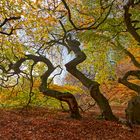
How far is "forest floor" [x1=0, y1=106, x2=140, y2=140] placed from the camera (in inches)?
577

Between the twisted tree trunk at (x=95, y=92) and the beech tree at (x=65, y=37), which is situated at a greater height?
the beech tree at (x=65, y=37)

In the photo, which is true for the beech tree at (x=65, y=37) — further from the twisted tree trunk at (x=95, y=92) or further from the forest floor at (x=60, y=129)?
the forest floor at (x=60, y=129)

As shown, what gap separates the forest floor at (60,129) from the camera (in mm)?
14664

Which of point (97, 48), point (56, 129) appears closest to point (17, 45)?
point (56, 129)

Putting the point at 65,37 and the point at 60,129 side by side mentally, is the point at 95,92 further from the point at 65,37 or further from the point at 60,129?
the point at 60,129

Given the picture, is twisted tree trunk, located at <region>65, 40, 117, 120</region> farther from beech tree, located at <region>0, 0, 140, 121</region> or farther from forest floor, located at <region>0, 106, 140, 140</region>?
forest floor, located at <region>0, 106, 140, 140</region>

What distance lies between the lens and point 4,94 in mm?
22266

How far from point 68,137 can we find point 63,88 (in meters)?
10.9

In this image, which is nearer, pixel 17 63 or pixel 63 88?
pixel 17 63

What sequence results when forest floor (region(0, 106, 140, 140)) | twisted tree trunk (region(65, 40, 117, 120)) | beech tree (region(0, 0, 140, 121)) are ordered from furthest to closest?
twisted tree trunk (region(65, 40, 117, 120)), beech tree (region(0, 0, 140, 121)), forest floor (region(0, 106, 140, 140))

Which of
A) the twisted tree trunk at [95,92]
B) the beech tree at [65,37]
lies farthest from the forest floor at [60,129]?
the beech tree at [65,37]

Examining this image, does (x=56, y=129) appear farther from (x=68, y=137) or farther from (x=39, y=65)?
(x=39, y=65)

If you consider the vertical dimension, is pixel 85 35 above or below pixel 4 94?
above

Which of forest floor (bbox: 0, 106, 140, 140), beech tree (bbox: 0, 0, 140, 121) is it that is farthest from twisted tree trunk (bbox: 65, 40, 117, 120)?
forest floor (bbox: 0, 106, 140, 140)
